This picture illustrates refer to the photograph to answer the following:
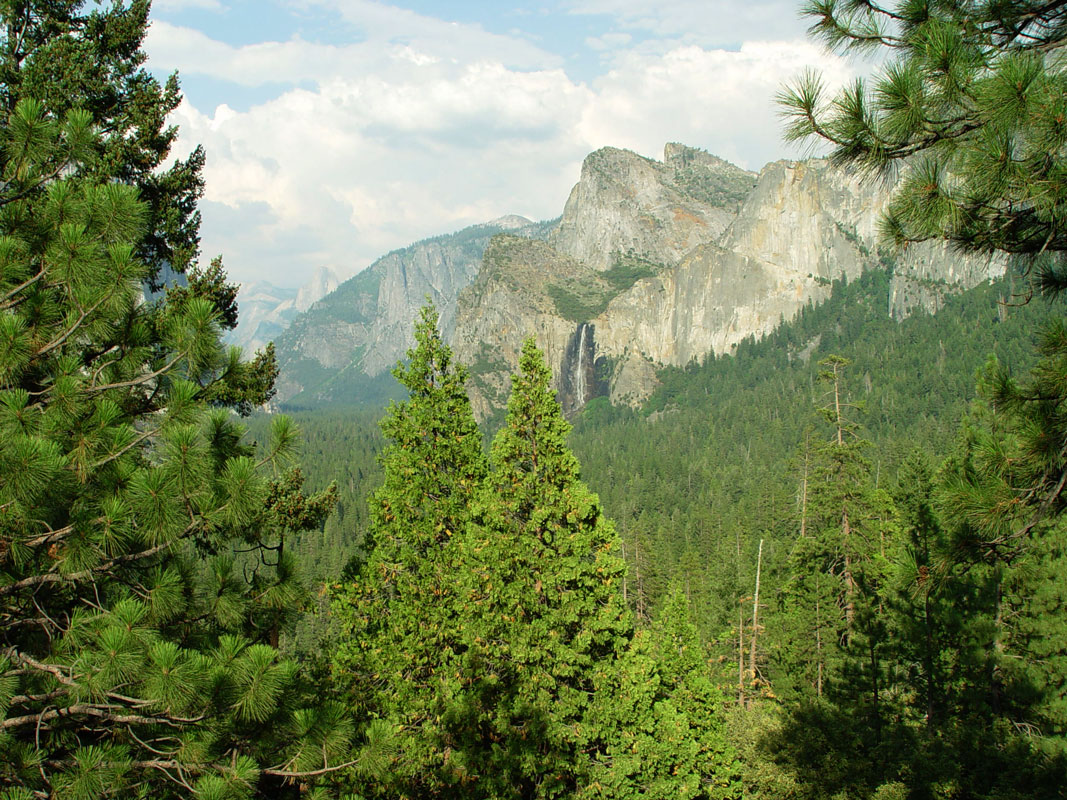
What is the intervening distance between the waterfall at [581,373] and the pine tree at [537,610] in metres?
152

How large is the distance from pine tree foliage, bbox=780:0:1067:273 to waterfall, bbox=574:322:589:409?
15751 centimetres

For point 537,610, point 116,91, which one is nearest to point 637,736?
point 537,610

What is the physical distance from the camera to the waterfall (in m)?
163

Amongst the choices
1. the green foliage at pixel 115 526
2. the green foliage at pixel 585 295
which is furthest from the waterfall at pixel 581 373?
the green foliage at pixel 115 526

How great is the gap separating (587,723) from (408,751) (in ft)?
8.56

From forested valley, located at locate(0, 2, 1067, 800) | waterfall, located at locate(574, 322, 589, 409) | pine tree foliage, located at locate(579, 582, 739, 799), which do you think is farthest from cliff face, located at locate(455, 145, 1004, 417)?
pine tree foliage, located at locate(579, 582, 739, 799)

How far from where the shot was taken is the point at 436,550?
437 inches

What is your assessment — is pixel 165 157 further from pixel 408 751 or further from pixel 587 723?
pixel 587 723

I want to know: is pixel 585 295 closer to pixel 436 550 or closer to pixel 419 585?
pixel 436 550

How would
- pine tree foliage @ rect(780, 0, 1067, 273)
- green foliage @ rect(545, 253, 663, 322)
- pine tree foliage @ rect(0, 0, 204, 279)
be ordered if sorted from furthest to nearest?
green foliage @ rect(545, 253, 663, 322)
pine tree foliage @ rect(0, 0, 204, 279)
pine tree foliage @ rect(780, 0, 1067, 273)

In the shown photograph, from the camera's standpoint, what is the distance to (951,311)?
399 feet

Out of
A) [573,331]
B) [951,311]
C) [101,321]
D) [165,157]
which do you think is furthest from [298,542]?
[951,311]

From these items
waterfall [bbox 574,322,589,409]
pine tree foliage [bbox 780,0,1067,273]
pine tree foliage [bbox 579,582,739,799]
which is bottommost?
pine tree foliage [bbox 579,582,739,799]

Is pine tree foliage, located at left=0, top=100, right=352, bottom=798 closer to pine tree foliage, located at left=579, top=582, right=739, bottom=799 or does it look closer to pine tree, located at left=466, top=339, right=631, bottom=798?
pine tree, located at left=466, top=339, right=631, bottom=798
